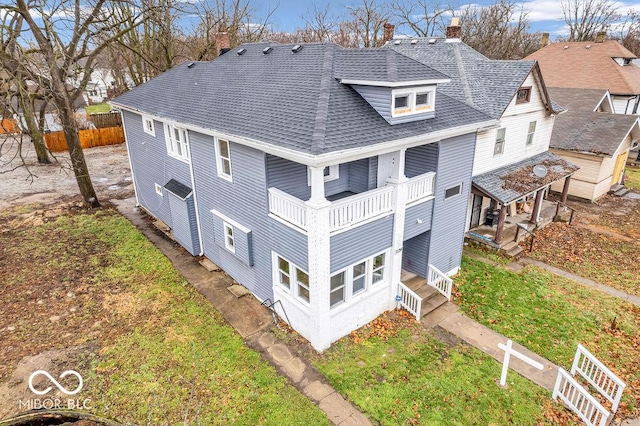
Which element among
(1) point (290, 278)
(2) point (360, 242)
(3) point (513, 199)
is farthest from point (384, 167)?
(3) point (513, 199)

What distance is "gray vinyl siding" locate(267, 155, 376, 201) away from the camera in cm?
1071

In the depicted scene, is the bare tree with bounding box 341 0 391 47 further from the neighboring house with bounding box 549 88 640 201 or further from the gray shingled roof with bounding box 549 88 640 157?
the neighboring house with bounding box 549 88 640 201

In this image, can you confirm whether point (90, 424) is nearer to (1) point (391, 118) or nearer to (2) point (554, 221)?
(1) point (391, 118)

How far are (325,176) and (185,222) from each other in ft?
22.2

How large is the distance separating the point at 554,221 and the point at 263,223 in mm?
17067

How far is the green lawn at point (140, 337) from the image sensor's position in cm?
→ 883

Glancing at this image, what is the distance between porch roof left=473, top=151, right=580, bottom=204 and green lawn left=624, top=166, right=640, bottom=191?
1112 cm

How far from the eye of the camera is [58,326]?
1154cm

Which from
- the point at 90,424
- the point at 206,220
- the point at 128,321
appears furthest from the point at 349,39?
the point at 90,424

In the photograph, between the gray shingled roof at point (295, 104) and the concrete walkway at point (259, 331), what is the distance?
227 inches

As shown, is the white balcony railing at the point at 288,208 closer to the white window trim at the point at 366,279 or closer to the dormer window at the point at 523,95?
the white window trim at the point at 366,279

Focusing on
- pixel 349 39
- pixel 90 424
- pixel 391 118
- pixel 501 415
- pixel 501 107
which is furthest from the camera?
pixel 349 39

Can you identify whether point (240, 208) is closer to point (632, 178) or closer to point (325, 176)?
point (325, 176)

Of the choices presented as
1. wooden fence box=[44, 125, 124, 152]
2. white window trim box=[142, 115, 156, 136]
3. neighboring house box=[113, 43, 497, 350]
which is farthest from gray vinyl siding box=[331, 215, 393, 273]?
wooden fence box=[44, 125, 124, 152]
